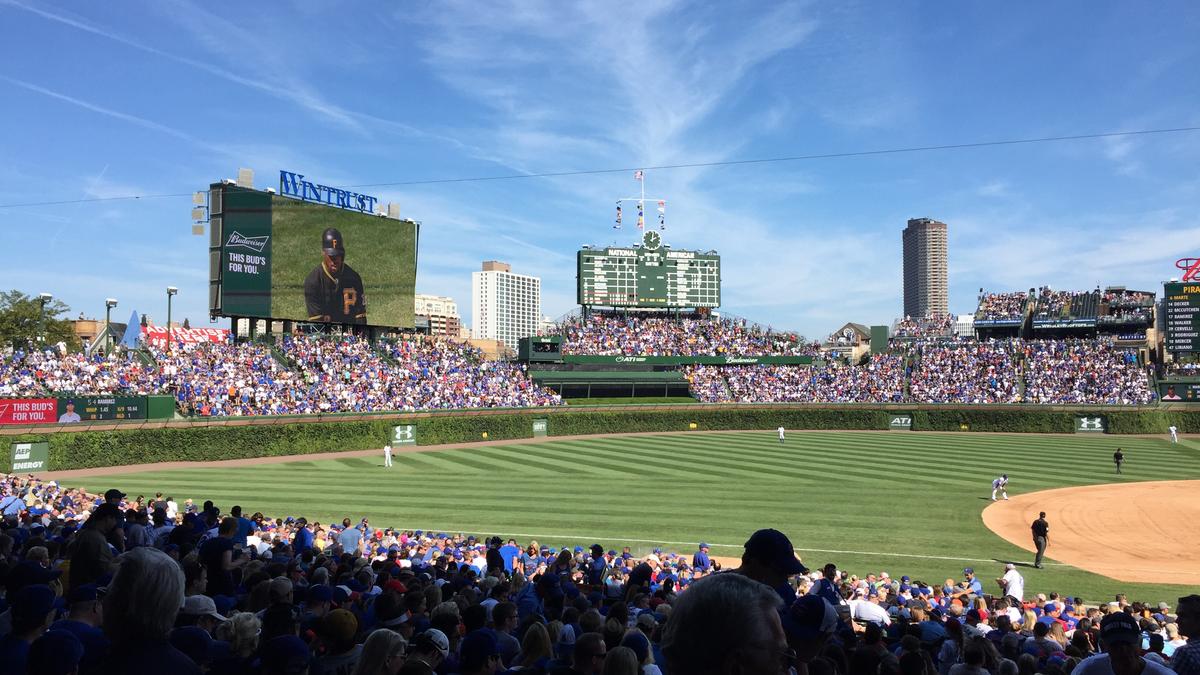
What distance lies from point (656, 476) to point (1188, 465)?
26482 mm

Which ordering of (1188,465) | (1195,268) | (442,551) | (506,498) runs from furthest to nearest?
(1195,268) < (1188,465) < (506,498) < (442,551)

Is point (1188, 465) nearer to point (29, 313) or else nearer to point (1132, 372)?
point (1132, 372)

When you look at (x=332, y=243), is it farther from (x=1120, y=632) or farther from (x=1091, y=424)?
(x=1091, y=424)

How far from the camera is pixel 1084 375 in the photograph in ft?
209

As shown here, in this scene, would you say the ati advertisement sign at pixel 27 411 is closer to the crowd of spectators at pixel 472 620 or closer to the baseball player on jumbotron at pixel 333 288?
the baseball player on jumbotron at pixel 333 288

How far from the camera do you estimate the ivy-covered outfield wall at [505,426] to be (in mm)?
36281

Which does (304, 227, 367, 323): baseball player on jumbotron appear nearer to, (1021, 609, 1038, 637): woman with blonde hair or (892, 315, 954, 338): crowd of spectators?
(1021, 609, 1038, 637): woman with blonde hair

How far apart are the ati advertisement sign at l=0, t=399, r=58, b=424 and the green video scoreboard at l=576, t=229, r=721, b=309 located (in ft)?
170

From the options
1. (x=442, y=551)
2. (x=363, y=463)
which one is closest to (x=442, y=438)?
(x=363, y=463)

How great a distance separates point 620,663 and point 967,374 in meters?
71.3

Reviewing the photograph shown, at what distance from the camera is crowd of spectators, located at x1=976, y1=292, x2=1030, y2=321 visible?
287ft

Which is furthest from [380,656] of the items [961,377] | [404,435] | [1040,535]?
[961,377]

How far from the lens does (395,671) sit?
4535 mm

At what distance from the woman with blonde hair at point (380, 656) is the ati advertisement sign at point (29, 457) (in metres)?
36.3
